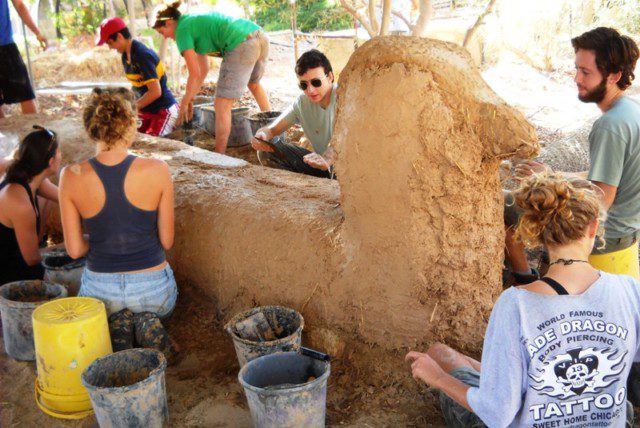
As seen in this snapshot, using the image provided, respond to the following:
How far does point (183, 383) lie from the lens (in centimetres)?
317

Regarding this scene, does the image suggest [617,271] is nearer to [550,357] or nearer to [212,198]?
[550,357]

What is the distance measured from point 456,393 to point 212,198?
7.08 ft

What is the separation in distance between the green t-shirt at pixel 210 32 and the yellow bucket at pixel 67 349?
11.5 feet

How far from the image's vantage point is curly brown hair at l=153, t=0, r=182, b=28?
5812 millimetres

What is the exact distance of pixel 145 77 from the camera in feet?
20.4

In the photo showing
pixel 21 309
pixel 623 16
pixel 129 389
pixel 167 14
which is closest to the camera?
pixel 129 389

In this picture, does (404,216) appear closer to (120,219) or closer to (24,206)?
(120,219)

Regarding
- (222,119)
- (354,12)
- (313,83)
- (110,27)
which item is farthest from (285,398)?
(354,12)

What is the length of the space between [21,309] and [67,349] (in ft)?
2.05

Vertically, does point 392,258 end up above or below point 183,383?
above

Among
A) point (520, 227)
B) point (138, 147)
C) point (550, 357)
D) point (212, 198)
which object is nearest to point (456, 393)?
point (550, 357)

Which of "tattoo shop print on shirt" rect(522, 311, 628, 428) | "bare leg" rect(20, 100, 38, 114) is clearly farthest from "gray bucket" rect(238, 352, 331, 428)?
"bare leg" rect(20, 100, 38, 114)

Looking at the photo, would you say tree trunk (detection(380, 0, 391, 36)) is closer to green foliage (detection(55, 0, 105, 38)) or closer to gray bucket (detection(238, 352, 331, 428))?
gray bucket (detection(238, 352, 331, 428))

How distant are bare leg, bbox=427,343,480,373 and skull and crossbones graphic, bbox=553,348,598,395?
2.04 feet
